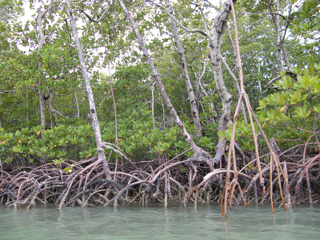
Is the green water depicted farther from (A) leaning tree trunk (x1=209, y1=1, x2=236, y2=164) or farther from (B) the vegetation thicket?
(A) leaning tree trunk (x1=209, y1=1, x2=236, y2=164)

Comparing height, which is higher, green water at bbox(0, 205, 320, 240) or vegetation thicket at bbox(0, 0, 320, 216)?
vegetation thicket at bbox(0, 0, 320, 216)

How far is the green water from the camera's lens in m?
2.49

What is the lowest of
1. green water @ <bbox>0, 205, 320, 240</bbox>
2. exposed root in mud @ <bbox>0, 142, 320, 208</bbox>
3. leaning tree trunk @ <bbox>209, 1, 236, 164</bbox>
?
green water @ <bbox>0, 205, 320, 240</bbox>

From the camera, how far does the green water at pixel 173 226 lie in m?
2.49

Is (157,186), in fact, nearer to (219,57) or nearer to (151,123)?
(151,123)

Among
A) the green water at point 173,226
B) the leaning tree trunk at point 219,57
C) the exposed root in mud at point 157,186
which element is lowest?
the green water at point 173,226

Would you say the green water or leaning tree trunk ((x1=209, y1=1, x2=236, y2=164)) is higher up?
leaning tree trunk ((x1=209, y1=1, x2=236, y2=164))

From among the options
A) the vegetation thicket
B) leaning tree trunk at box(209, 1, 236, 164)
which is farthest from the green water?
leaning tree trunk at box(209, 1, 236, 164)

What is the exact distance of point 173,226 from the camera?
2908 millimetres

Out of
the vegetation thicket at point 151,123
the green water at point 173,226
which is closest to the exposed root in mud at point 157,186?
the vegetation thicket at point 151,123

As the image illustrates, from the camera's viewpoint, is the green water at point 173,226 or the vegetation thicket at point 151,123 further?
the vegetation thicket at point 151,123

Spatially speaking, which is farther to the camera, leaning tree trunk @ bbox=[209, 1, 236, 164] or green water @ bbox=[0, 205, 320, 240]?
leaning tree trunk @ bbox=[209, 1, 236, 164]

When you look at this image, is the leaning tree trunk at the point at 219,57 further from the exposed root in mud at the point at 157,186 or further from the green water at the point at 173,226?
the green water at the point at 173,226

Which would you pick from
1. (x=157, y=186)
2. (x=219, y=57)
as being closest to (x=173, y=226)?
(x=157, y=186)
